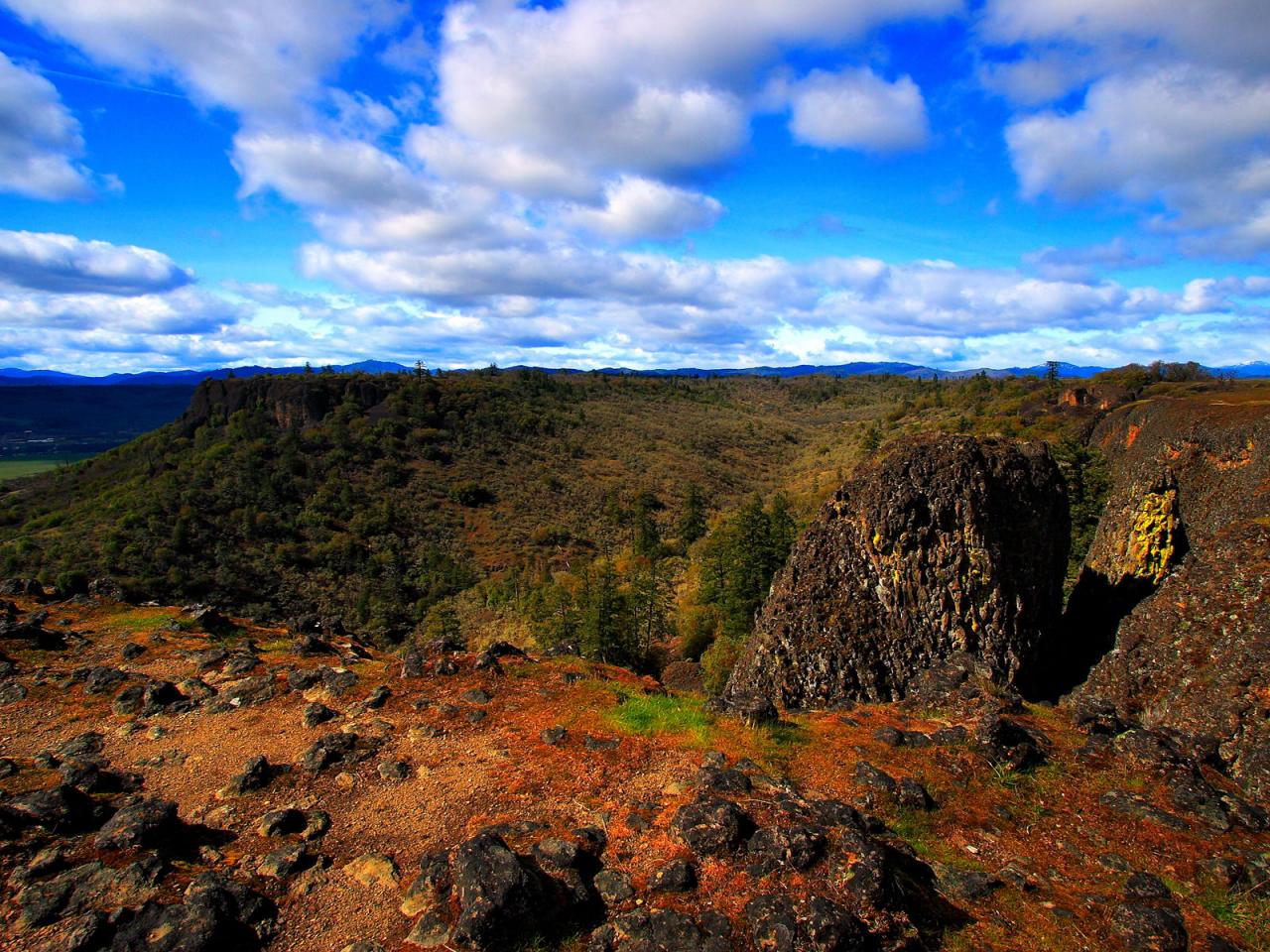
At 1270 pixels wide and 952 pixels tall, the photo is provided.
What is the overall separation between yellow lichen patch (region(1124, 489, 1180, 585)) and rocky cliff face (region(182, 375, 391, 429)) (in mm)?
108279

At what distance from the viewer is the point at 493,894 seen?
7.29m

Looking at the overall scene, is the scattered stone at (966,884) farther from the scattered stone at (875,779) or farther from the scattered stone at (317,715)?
the scattered stone at (317,715)

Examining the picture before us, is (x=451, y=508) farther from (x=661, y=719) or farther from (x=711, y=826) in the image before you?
(x=711, y=826)

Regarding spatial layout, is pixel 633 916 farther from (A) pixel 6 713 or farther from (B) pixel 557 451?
(B) pixel 557 451

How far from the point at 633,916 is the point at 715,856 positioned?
5.06 feet

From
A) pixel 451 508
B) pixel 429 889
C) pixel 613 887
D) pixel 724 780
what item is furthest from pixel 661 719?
pixel 451 508

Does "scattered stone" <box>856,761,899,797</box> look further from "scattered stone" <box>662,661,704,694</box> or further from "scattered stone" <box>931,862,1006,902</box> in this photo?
"scattered stone" <box>662,661,704,694</box>

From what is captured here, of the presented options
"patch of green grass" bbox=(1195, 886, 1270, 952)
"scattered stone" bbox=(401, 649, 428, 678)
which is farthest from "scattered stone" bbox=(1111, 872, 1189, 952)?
"scattered stone" bbox=(401, 649, 428, 678)

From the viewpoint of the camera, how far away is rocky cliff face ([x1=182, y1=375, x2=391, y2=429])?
105m

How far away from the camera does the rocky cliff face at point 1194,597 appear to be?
12.5m

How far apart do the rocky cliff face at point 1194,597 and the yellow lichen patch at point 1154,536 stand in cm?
3

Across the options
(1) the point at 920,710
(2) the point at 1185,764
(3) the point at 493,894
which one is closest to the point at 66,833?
(3) the point at 493,894

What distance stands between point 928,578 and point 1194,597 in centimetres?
603

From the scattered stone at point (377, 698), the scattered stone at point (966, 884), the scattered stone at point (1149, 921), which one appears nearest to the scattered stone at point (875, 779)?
the scattered stone at point (966, 884)
